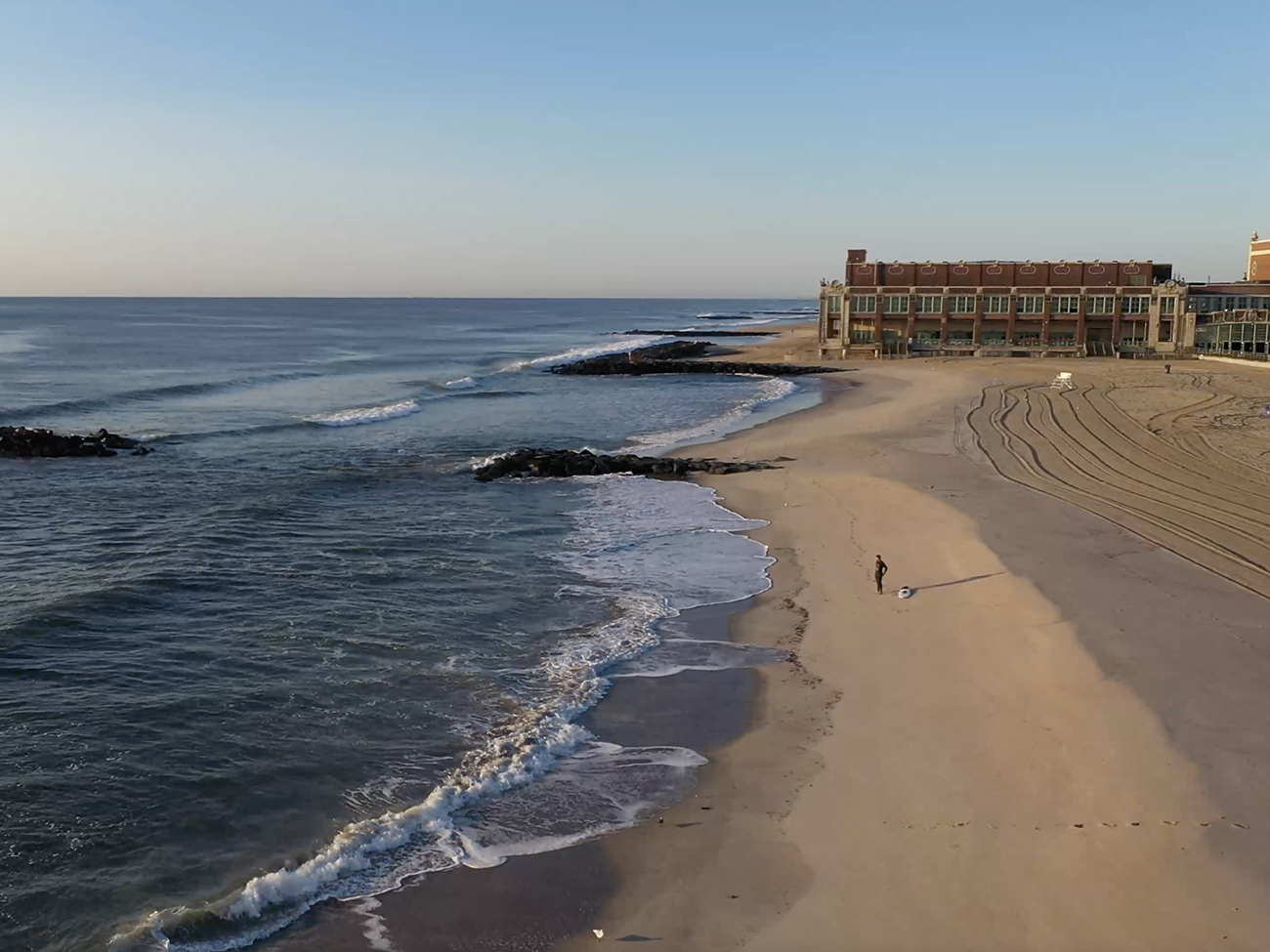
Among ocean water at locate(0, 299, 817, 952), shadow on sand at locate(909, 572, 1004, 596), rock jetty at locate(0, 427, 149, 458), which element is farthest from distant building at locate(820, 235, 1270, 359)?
shadow on sand at locate(909, 572, 1004, 596)

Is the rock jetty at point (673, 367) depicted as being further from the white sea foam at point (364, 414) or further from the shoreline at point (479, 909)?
the shoreline at point (479, 909)

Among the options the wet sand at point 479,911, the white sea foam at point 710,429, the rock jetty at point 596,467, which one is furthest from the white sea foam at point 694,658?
the white sea foam at point 710,429

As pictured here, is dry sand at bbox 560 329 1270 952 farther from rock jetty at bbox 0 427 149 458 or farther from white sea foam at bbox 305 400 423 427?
white sea foam at bbox 305 400 423 427

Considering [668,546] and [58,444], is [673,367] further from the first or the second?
[668,546]

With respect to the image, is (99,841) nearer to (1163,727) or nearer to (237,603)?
(237,603)

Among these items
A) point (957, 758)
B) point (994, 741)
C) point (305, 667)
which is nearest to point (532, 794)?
point (957, 758)
